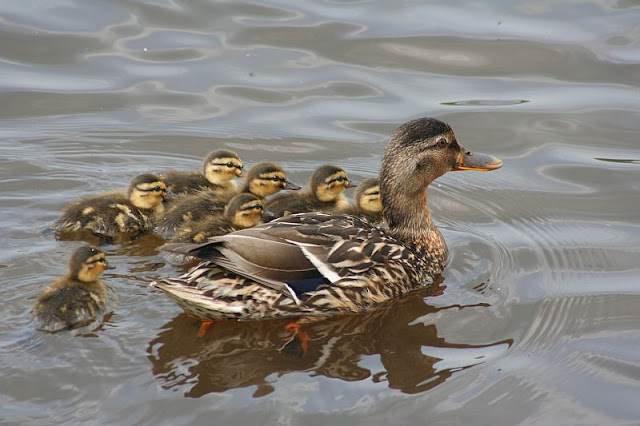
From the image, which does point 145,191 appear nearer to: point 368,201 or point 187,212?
point 187,212

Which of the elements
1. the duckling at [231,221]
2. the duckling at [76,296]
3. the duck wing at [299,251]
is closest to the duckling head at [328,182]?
the duckling at [231,221]

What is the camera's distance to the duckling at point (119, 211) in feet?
21.1

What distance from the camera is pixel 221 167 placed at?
7105 millimetres

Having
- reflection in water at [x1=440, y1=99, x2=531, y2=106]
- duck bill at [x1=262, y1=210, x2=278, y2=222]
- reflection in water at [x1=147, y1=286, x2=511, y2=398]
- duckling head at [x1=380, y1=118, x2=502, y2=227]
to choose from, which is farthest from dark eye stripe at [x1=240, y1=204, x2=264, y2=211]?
reflection in water at [x1=440, y1=99, x2=531, y2=106]

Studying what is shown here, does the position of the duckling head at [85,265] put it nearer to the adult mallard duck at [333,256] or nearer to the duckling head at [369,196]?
the adult mallard duck at [333,256]

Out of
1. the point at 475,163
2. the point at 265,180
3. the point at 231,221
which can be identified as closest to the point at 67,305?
the point at 231,221

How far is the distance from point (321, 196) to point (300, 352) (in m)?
1.92

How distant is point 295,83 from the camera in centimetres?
895

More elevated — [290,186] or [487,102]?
[487,102]

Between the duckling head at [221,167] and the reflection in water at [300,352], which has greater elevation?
the duckling head at [221,167]

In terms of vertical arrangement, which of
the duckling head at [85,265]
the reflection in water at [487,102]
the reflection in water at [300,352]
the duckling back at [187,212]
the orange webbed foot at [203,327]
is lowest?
the reflection in water at [300,352]

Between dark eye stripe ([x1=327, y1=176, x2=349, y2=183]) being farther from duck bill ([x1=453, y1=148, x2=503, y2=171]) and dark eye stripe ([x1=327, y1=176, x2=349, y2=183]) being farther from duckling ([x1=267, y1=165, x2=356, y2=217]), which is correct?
duck bill ([x1=453, y1=148, x2=503, y2=171])

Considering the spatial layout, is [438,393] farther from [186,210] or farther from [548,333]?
[186,210]

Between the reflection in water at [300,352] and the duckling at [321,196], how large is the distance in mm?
1359
